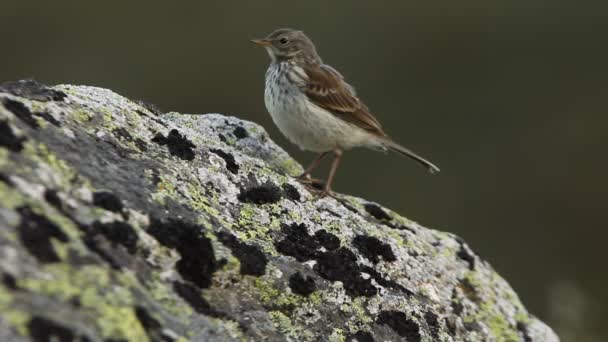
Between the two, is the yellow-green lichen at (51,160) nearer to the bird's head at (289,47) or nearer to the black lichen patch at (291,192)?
the black lichen patch at (291,192)

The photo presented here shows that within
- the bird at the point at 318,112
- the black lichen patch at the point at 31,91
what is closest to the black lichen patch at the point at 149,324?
the black lichen patch at the point at 31,91

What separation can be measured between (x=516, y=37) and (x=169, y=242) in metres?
22.5

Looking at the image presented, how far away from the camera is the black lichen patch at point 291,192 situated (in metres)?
6.16

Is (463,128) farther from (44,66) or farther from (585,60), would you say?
(44,66)

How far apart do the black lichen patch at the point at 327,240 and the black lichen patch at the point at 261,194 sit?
0.34 meters

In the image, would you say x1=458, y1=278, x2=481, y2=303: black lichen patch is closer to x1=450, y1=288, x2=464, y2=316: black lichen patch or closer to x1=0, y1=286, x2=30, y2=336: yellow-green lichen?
x1=450, y1=288, x2=464, y2=316: black lichen patch

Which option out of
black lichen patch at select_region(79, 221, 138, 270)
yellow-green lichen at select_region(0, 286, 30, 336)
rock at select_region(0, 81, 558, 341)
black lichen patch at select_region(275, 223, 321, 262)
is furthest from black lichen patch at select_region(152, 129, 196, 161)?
yellow-green lichen at select_region(0, 286, 30, 336)

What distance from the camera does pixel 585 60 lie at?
955 inches

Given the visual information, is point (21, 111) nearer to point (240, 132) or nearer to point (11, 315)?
point (11, 315)

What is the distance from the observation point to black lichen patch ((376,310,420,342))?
5535 millimetres

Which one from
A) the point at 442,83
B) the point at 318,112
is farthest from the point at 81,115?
the point at 442,83

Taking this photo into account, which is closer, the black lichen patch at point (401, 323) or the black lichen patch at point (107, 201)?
the black lichen patch at point (107, 201)

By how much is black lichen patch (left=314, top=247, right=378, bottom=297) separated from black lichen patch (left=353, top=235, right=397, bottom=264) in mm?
211

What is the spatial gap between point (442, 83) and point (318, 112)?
15546mm
